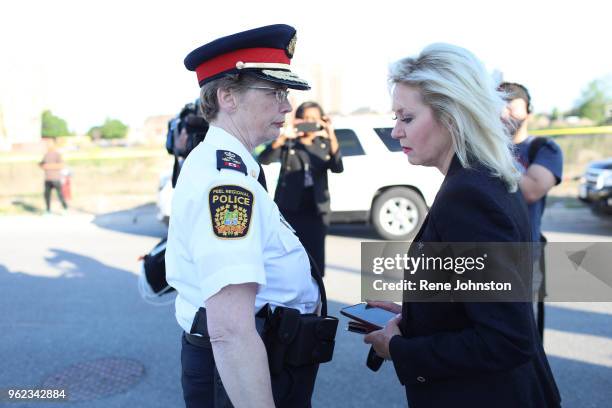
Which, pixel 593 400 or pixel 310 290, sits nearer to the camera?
pixel 310 290

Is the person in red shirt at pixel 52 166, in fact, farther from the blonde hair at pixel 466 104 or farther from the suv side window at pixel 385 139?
the blonde hair at pixel 466 104

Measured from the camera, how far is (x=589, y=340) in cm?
398

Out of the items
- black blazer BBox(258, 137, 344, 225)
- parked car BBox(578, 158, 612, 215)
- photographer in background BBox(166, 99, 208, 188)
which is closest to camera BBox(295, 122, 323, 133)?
black blazer BBox(258, 137, 344, 225)

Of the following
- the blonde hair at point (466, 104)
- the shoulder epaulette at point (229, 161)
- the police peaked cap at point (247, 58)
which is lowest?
the shoulder epaulette at point (229, 161)

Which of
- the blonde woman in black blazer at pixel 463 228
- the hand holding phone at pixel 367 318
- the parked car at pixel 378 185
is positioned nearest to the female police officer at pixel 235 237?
the hand holding phone at pixel 367 318

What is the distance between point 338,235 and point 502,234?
24.8ft

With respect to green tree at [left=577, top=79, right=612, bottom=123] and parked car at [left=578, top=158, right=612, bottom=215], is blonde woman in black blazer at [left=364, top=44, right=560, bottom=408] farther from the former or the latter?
green tree at [left=577, top=79, right=612, bottom=123]

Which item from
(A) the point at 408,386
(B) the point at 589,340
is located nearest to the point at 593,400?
(B) the point at 589,340

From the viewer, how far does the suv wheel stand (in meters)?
8.12

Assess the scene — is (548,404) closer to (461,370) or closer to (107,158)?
(461,370)

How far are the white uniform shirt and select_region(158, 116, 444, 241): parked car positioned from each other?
21.2ft

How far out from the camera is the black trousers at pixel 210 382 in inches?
60.9

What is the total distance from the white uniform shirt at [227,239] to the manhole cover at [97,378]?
6.85ft

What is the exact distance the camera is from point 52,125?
70875 millimetres
